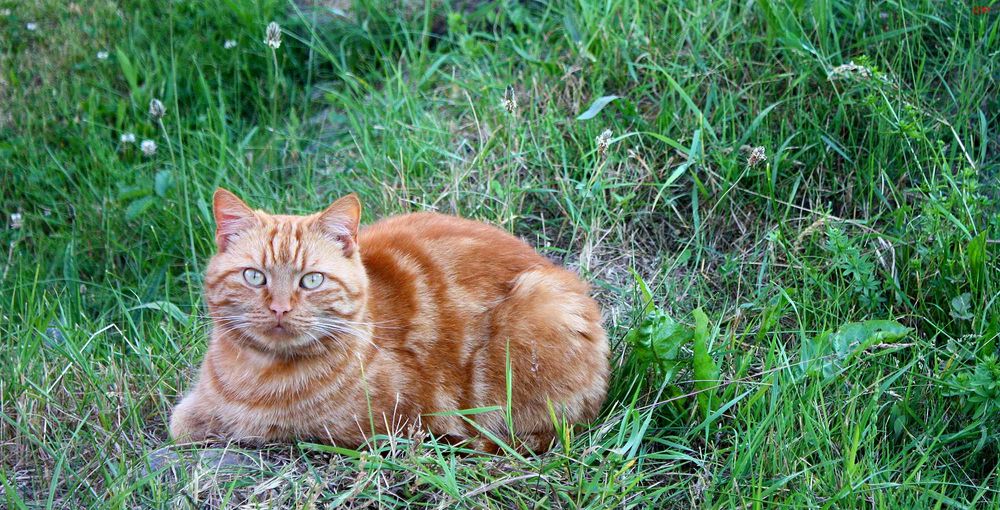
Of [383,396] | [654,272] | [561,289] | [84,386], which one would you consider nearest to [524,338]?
[561,289]

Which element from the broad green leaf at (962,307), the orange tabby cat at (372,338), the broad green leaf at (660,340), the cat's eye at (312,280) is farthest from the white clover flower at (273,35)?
the broad green leaf at (962,307)

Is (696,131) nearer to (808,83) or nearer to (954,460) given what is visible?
(808,83)

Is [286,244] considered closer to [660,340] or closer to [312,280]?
[312,280]

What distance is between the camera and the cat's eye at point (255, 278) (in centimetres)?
284

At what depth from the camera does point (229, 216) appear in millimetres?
2939

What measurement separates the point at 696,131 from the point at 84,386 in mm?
2471

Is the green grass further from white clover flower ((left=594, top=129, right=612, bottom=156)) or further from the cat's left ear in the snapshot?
the cat's left ear

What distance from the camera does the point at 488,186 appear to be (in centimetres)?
399

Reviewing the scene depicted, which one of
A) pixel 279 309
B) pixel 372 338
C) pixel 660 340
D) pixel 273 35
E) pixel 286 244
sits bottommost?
pixel 660 340

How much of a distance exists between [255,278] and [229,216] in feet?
0.78

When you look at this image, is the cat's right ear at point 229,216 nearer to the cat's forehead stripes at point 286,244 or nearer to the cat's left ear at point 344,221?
the cat's forehead stripes at point 286,244

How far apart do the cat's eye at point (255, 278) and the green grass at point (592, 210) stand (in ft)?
1.63

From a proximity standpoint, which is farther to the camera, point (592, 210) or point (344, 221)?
point (592, 210)

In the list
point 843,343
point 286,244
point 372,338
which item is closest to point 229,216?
point 286,244
